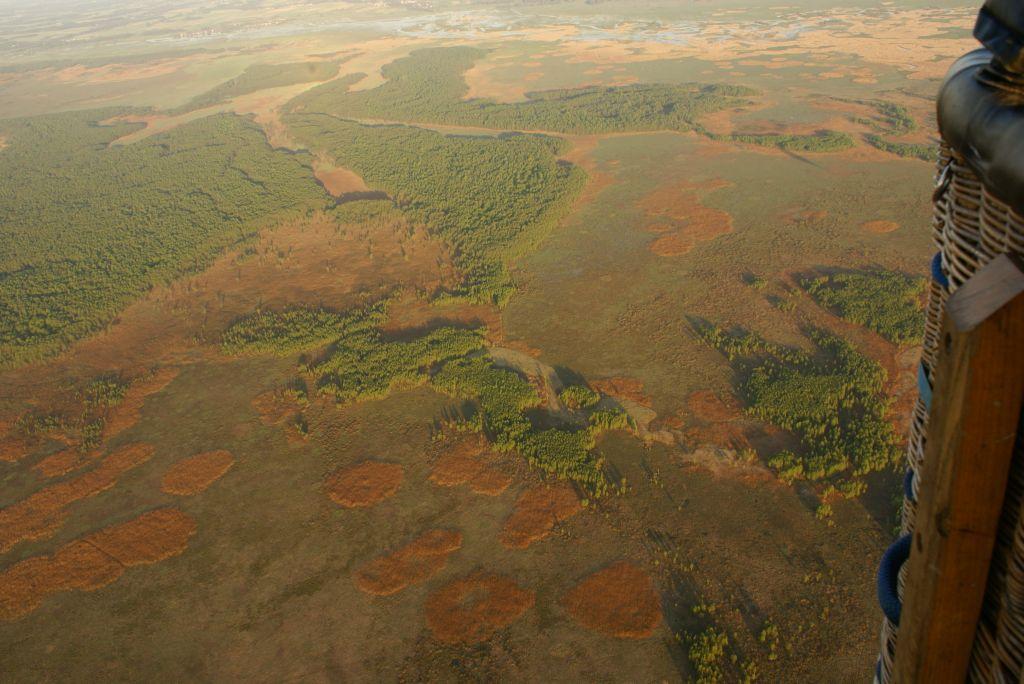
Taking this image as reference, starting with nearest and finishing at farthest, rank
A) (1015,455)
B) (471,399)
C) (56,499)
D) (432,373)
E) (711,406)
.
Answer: (1015,455) → (56,499) → (711,406) → (471,399) → (432,373)

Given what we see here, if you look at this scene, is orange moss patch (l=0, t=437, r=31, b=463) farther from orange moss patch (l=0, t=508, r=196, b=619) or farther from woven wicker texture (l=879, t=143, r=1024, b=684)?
woven wicker texture (l=879, t=143, r=1024, b=684)

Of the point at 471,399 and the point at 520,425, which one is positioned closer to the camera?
the point at 520,425

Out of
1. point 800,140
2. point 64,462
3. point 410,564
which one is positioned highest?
point 800,140

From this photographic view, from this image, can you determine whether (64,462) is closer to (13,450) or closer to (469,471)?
(13,450)

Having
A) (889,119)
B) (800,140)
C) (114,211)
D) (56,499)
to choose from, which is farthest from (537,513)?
(889,119)

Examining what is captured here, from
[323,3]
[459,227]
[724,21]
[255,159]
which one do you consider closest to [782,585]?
[459,227]

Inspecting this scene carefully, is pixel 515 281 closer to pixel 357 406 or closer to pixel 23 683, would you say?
pixel 357 406
